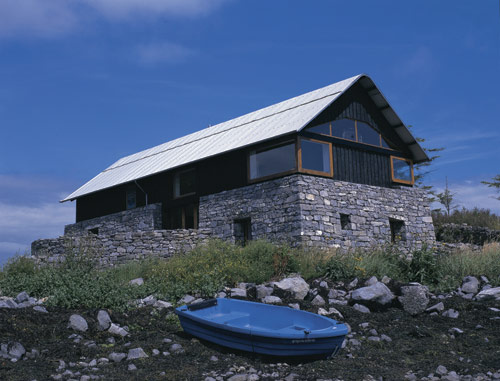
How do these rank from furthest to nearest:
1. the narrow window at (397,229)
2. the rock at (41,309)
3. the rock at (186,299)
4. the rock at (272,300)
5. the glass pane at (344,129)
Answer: the narrow window at (397,229), the glass pane at (344,129), the rock at (186,299), the rock at (272,300), the rock at (41,309)

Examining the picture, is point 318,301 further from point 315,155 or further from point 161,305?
point 315,155

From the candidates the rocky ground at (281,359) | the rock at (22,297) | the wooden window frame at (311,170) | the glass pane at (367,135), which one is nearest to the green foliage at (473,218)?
the glass pane at (367,135)

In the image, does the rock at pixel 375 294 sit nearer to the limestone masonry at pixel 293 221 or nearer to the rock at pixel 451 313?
the rock at pixel 451 313

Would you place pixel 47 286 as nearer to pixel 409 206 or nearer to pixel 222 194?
pixel 222 194

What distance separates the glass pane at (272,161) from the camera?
59.9 feet

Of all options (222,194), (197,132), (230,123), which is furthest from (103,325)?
(197,132)

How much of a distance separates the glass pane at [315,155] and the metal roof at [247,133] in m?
0.86

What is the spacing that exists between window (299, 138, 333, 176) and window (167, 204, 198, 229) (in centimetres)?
523

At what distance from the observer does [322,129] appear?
62.6ft

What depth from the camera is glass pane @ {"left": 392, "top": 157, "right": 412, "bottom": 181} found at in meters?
21.7

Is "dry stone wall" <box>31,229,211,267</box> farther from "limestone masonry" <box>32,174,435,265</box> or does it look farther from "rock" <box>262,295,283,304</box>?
"rock" <box>262,295,283,304</box>

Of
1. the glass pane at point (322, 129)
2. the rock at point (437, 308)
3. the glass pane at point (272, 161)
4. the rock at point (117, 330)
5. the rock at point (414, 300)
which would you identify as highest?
the glass pane at point (322, 129)

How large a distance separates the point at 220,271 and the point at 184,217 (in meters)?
9.01

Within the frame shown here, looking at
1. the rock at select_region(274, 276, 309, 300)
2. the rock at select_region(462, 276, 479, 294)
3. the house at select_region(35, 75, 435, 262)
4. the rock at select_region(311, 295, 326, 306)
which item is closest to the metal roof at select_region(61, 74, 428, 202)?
the house at select_region(35, 75, 435, 262)
